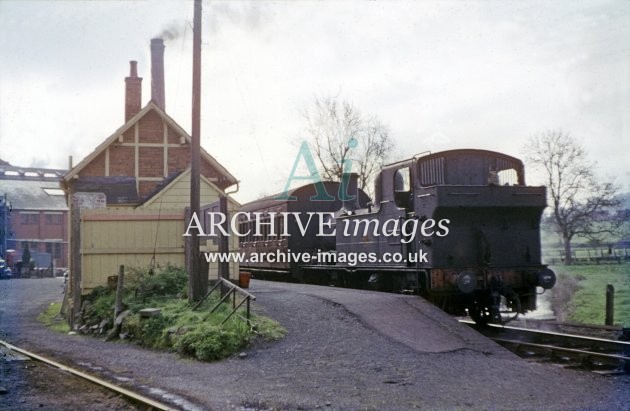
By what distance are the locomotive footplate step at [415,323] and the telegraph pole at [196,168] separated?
261 cm

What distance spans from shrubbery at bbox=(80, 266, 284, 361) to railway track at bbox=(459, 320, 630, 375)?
14.6ft

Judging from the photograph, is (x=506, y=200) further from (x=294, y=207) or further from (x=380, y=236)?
(x=294, y=207)

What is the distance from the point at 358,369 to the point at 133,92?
1898 centimetres

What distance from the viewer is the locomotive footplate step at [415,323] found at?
10.2 m

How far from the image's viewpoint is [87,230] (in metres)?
15.5

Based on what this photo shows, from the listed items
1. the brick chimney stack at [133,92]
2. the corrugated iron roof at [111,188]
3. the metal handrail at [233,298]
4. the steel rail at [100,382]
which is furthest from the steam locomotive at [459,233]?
the brick chimney stack at [133,92]

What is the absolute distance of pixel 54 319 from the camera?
56.7 ft

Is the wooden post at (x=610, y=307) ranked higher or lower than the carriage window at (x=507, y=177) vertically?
lower

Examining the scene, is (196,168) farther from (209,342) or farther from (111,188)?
(111,188)

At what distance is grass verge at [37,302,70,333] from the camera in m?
15.2

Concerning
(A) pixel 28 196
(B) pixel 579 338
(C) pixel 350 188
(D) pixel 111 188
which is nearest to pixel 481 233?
(B) pixel 579 338

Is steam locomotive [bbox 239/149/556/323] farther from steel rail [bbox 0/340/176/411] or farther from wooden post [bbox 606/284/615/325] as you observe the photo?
steel rail [bbox 0/340/176/411]

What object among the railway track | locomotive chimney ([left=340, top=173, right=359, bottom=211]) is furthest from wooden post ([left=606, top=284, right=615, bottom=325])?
locomotive chimney ([left=340, top=173, right=359, bottom=211])

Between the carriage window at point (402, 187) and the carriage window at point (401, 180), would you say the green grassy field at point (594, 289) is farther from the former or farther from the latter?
the carriage window at point (401, 180)
